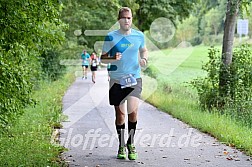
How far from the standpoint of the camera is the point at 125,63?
705 cm

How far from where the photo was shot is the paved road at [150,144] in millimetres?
7016

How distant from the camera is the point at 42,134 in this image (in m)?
9.07

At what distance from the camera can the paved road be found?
7.02 metres

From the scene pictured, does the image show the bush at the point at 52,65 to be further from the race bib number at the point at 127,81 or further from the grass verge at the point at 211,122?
the race bib number at the point at 127,81

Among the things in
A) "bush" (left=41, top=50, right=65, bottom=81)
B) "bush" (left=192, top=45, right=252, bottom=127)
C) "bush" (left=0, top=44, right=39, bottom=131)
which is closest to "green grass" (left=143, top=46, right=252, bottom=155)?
"bush" (left=192, top=45, right=252, bottom=127)

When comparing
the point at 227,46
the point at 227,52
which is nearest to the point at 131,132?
the point at 227,52

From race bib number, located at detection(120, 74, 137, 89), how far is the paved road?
43.9 inches

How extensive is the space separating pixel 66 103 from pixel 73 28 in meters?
21.7

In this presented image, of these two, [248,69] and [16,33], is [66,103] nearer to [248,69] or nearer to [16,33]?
[248,69]

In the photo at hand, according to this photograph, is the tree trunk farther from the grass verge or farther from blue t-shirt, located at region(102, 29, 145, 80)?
blue t-shirt, located at region(102, 29, 145, 80)

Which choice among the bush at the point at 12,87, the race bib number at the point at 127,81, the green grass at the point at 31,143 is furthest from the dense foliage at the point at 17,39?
the race bib number at the point at 127,81

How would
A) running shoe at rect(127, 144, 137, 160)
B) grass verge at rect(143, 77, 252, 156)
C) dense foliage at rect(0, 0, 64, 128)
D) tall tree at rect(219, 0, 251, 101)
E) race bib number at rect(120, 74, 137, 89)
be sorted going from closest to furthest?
race bib number at rect(120, 74, 137, 89) → running shoe at rect(127, 144, 137, 160) → dense foliage at rect(0, 0, 64, 128) → grass verge at rect(143, 77, 252, 156) → tall tree at rect(219, 0, 251, 101)

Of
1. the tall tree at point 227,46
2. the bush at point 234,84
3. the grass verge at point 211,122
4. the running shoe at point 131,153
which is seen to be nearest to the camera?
the running shoe at point 131,153

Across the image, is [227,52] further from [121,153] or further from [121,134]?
[121,153]
